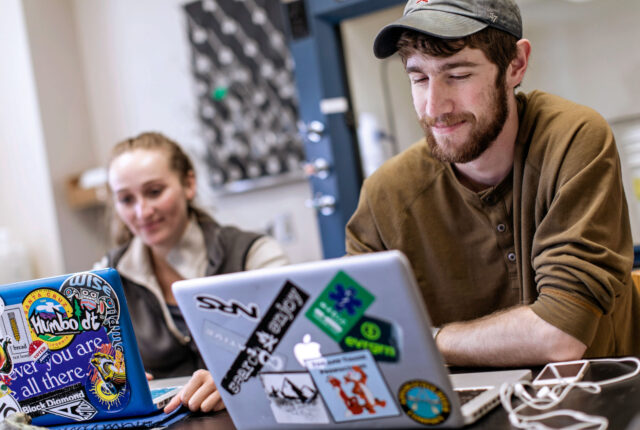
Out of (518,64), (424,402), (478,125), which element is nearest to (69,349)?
(424,402)

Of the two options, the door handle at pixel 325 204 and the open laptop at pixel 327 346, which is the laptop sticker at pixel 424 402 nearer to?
the open laptop at pixel 327 346

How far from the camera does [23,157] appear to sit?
369 centimetres

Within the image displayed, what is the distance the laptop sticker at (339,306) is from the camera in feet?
2.41

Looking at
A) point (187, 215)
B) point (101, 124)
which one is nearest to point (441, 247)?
point (187, 215)

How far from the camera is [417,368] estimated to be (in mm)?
737

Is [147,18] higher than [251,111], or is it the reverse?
[147,18]

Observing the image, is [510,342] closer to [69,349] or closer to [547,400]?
[547,400]

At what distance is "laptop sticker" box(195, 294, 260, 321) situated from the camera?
0.80 metres

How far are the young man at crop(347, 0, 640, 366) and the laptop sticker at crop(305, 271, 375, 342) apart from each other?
0.40m

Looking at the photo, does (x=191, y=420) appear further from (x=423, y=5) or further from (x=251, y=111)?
(x=251, y=111)

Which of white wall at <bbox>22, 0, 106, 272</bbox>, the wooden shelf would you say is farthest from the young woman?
white wall at <bbox>22, 0, 106, 272</bbox>

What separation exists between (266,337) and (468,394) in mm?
275

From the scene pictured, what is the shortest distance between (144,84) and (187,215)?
6.56 ft

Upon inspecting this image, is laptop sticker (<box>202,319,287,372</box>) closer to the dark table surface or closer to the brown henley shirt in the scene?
the dark table surface
